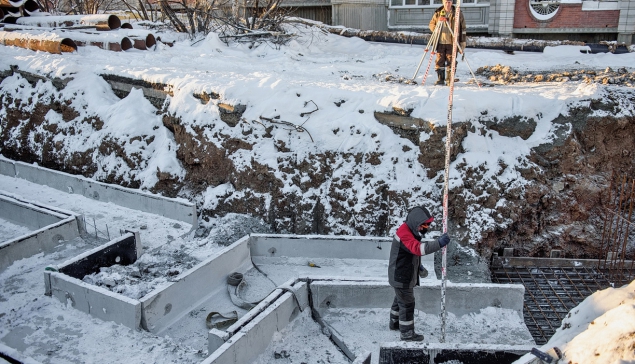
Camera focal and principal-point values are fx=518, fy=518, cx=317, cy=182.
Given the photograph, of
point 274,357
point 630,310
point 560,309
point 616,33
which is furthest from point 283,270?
point 616,33

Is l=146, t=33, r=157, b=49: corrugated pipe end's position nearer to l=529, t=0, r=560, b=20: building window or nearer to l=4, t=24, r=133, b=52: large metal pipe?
l=4, t=24, r=133, b=52: large metal pipe

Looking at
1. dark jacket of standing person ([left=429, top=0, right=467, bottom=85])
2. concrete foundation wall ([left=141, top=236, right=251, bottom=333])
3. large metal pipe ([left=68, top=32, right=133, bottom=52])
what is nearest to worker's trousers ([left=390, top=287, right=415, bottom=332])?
concrete foundation wall ([left=141, top=236, right=251, bottom=333])

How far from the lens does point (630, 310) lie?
3289 mm

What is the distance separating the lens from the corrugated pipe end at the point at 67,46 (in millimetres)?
11780

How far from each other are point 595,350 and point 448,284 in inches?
79.9

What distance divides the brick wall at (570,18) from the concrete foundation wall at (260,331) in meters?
14.3

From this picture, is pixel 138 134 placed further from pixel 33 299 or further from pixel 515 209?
pixel 515 209

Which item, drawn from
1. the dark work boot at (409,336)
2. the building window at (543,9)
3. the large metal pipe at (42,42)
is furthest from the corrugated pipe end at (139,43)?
the building window at (543,9)

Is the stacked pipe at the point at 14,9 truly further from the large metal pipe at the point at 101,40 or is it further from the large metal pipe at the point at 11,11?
the large metal pipe at the point at 101,40

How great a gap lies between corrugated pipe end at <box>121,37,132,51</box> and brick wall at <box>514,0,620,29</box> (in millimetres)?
11623

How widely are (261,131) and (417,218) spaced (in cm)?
423

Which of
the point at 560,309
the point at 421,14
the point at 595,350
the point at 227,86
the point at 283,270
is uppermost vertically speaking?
the point at 421,14

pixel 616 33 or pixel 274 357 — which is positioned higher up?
pixel 616 33

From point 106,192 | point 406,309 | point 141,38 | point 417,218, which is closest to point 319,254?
point 406,309
